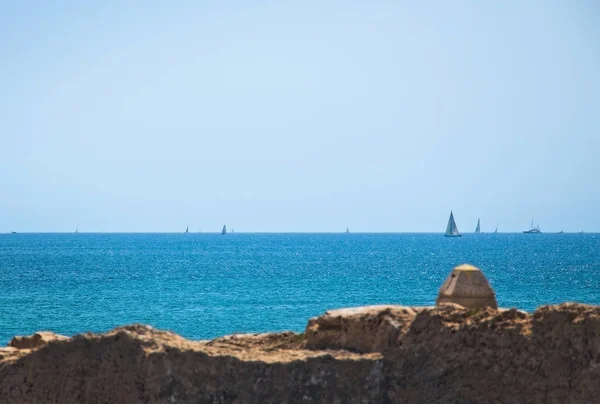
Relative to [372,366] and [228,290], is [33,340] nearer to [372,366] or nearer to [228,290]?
[372,366]

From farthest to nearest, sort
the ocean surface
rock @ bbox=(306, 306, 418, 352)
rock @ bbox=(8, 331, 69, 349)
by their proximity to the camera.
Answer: the ocean surface → rock @ bbox=(8, 331, 69, 349) → rock @ bbox=(306, 306, 418, 352)

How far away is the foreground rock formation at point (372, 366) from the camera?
1834 cm

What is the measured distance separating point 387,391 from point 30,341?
7.94 meters

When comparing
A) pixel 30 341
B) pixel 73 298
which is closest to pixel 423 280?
pixel 73 298

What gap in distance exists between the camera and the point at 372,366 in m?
18.7

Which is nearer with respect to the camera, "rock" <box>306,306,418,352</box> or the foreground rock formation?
the foreground rock formation

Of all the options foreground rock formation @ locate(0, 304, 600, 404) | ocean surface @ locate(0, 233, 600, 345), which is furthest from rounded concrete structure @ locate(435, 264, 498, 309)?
ocean surface @ locate(0, 233, 600, 345)

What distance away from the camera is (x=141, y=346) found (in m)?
18.5

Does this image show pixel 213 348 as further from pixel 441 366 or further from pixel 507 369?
pixel 507 369

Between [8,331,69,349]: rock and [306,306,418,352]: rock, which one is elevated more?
[306,306,418,352]: rock

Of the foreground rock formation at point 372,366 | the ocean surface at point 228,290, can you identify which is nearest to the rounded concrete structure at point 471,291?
the foreground rock formation at point 372,366

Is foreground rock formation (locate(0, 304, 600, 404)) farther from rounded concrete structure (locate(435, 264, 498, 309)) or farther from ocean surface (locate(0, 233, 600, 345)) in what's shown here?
ocean surface (locate(0, 233, 600, 345))

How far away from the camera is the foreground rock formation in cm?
1834

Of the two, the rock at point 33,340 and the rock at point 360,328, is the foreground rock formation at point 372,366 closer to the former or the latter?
the rock at point 360,328
